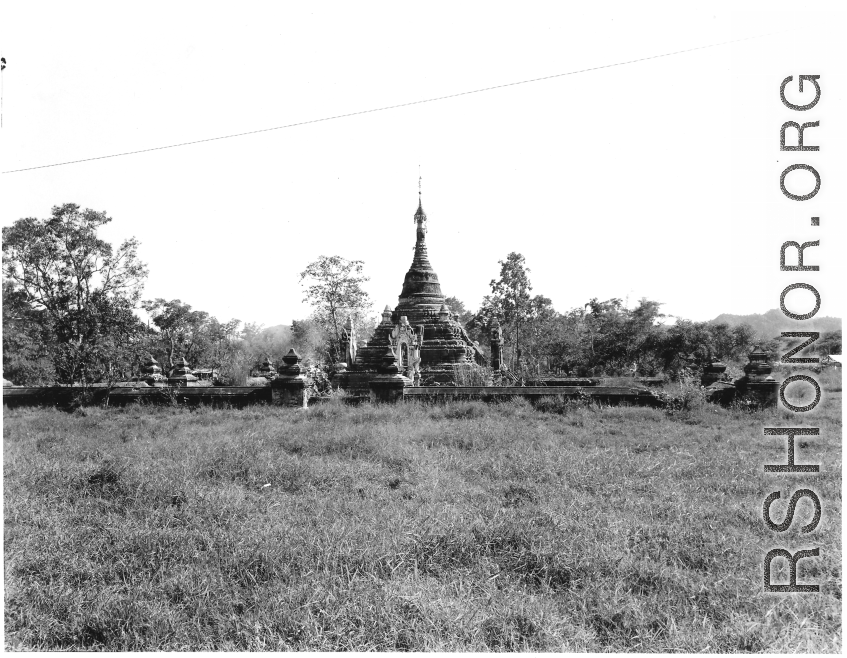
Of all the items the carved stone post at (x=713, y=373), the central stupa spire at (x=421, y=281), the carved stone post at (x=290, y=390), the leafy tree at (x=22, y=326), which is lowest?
the carved stone post at (x=290, y=390)

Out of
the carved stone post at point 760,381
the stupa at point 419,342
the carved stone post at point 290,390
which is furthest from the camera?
the stupa at point 419,342

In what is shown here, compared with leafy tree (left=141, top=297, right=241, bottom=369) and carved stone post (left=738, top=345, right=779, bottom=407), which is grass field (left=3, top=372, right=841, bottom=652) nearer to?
carved stone post (left=738, top=345, right=779, bottom=407)

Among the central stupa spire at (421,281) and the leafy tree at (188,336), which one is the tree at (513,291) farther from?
the leafy tree at (188,336)

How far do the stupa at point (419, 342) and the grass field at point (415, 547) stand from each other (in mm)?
13245

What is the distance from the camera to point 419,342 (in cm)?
2089

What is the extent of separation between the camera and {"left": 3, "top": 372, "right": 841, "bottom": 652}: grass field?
2.82 meters

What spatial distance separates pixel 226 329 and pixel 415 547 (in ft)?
142

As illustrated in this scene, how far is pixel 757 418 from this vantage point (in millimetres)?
8336

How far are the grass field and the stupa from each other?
1324 cm

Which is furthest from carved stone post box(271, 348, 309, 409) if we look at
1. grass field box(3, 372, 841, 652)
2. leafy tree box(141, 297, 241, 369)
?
leafy tree box(141, 297, 241, 369)

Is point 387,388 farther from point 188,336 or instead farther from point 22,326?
point 188,336

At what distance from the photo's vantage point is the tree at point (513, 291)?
1034 inches

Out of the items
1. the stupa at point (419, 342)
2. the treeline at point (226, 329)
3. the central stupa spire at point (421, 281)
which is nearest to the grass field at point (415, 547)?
the treeline at point (226, 329)

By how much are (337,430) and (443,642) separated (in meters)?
5.17
